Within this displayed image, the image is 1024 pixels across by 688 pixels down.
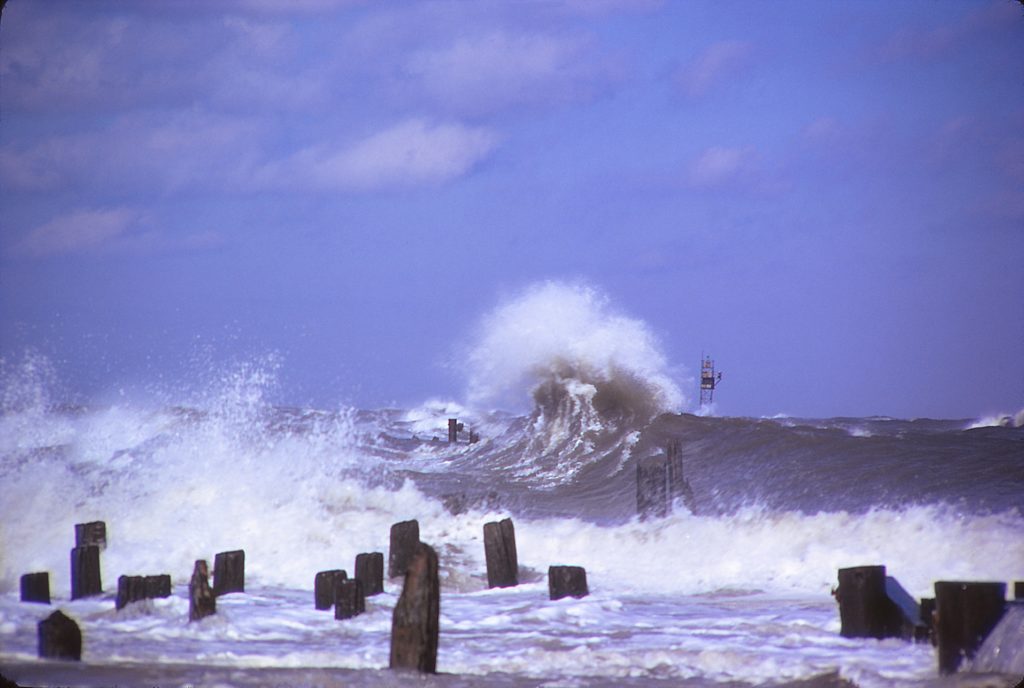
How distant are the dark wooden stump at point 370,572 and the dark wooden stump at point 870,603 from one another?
3184 millimetres

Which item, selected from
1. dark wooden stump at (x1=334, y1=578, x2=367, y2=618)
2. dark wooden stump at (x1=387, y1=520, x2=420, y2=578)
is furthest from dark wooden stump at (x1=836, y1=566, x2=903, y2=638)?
dark wooden stump at (x1=387, y1=520, x2=420, y2=578)

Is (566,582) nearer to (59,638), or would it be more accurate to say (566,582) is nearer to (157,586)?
(157,586)

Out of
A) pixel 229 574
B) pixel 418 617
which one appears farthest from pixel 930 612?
pixel 229 574

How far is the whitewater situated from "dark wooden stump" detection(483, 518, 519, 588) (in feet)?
0.41

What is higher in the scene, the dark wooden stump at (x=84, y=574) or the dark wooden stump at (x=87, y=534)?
the dark wooden stump at (x=87, y=534)

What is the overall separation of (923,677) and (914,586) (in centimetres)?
397

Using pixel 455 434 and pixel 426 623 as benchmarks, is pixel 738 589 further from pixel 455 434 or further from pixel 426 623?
pixel 455 434

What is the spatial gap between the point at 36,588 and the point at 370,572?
212 centimetres

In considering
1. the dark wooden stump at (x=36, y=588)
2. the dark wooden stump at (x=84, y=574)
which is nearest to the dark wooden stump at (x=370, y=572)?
the dark wooden stump at (x=84, y=574)

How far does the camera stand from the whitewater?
6.01 m

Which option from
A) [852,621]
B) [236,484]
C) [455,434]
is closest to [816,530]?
[852,621]

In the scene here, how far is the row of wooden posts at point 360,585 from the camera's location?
4.66 m

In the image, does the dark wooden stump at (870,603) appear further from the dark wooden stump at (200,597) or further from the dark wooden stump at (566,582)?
the dark wooden stump at (200,597)

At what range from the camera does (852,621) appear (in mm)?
6078
